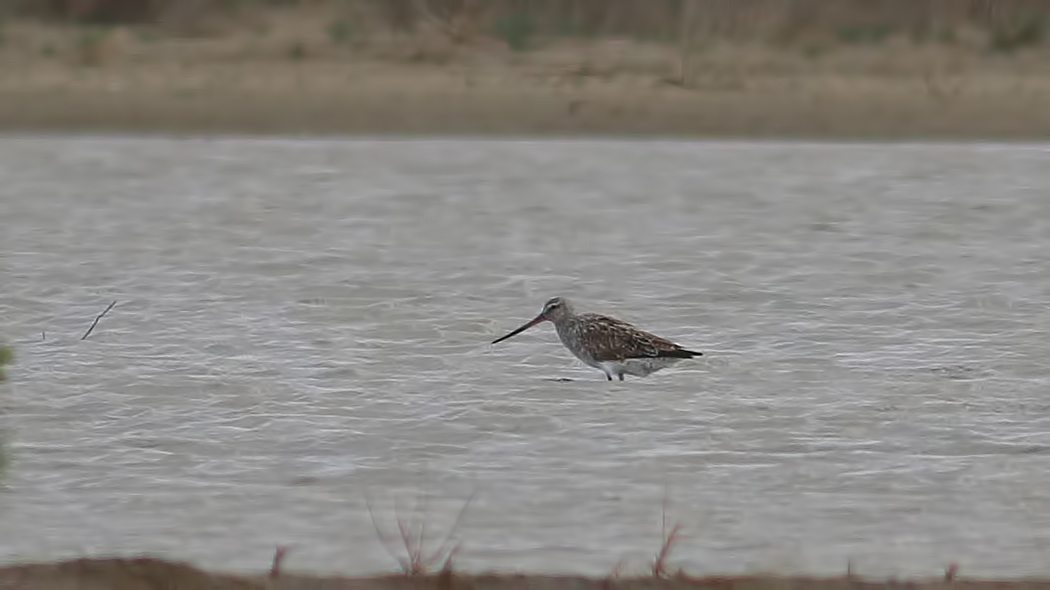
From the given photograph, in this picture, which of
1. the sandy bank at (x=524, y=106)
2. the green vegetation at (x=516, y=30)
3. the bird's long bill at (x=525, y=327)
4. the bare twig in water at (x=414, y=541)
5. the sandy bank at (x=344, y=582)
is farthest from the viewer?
the green vegetation at (x=516, y=30)

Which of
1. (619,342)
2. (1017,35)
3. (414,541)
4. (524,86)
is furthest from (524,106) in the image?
(414,541)

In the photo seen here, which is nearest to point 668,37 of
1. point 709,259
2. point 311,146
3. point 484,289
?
point 311,146

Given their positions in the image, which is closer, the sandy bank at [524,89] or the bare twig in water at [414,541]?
the bare twig in water at [414,541]

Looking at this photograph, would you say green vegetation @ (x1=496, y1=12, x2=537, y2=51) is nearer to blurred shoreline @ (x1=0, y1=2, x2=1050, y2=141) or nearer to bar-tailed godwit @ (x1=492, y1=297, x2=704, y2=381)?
blurred shoreline @ (x1=0, y1=2, x2=1050, y2=141)

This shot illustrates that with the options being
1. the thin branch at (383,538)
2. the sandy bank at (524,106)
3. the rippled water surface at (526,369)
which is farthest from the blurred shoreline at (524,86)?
the thin branch at (383,538)

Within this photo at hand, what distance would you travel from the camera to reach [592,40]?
2469cm

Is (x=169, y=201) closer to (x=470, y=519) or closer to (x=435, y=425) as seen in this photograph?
(x=435, y=425)

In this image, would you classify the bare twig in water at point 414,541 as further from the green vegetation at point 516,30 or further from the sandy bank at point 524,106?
the green vegetation at point 516,30

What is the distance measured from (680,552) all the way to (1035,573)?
989 mm

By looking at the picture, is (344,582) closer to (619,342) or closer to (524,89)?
(619,342)

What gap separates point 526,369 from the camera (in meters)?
10.3

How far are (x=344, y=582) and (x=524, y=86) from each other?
1793cm

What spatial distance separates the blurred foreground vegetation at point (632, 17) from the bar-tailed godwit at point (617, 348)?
14265mm

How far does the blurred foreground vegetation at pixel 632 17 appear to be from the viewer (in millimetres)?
24844
